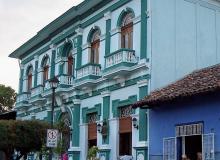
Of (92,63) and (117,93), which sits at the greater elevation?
(92,63)

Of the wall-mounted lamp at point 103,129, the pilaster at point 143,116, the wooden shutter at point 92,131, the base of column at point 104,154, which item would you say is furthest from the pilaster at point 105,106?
the pilaster at point 143,116

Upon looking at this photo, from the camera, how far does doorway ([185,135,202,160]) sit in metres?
17.8

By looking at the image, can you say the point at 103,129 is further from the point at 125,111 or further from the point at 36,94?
the point at 36,94

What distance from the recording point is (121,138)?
20.8 metres

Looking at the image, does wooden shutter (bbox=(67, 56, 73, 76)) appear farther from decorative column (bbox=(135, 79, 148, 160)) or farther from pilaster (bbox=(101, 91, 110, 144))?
decorative column (bbox=(135, 79, 148, 160))

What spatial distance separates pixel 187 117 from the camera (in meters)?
17.2

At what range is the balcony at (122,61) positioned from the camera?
1997 centimetres

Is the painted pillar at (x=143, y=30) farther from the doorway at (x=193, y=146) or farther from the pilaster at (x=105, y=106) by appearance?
the doorway at (x=193, y=146)

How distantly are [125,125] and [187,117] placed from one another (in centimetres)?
389

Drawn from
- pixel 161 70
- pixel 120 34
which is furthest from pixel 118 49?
pixel 161 70

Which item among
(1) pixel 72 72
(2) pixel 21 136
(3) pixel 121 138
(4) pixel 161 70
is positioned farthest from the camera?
(1) pixel 72 72

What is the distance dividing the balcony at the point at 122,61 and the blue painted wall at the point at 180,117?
221 centimetres

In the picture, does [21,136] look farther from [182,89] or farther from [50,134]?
[182,89]

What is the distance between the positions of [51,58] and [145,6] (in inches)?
384
